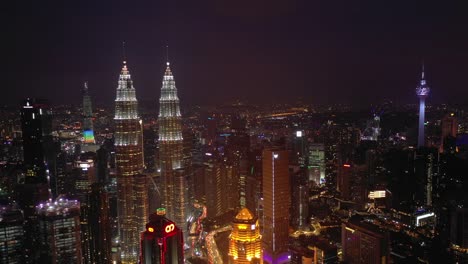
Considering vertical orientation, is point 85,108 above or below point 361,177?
above

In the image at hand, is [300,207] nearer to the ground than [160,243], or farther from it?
nearer to the ground

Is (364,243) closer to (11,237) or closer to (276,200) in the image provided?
(276,200)

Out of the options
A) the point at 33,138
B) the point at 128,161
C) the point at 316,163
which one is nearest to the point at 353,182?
the point at 316,163

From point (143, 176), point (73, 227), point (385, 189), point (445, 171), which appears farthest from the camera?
point (385, 189)

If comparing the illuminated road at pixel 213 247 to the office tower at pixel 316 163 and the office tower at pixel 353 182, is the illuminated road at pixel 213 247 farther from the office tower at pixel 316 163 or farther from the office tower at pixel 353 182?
the office tower at pixel 316 163

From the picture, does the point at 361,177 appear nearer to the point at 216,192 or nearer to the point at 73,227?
the point at 216,192

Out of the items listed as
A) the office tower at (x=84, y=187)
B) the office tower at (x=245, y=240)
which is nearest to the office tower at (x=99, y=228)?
the office tower at (x=84, y=187)

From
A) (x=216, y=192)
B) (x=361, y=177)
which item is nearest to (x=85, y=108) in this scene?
(x=216, y=192)
